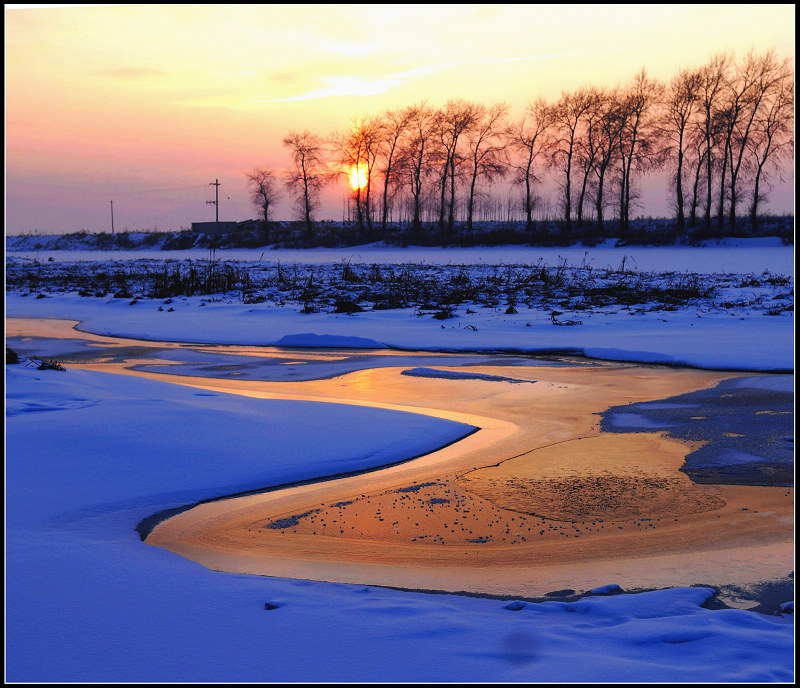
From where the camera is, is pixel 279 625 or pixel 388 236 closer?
pixel 279 625

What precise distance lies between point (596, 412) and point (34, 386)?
518cm

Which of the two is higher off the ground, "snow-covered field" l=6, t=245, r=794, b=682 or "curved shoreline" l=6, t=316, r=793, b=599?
"snow-covered field" l=6, t=245, r=794, b=682

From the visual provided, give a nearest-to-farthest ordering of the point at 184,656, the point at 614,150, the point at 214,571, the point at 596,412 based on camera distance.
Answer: the point at 184,656
the point at 214,571
the point at 596,412
the point at 614,150

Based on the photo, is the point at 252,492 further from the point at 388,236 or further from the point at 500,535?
the point at 388,236

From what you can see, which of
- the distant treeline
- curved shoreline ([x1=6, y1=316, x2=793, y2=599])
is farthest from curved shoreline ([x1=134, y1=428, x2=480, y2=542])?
the distant treeline

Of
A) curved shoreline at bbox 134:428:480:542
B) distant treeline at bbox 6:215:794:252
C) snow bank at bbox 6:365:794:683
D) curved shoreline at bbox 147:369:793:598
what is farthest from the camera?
distant treeline at bbox 6:215:794:252

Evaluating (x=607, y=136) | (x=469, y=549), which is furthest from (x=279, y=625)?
(x=607, y=136)

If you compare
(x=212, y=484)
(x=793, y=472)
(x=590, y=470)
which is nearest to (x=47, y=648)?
(x=212, y=484)

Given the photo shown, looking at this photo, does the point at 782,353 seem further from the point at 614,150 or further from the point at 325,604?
the point at 614,150

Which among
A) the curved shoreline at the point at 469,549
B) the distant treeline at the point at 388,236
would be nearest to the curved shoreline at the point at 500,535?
the curved shoreline at the point at 469,549

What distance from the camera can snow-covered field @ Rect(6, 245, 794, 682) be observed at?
257 cm

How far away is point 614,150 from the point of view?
52438 millimetres

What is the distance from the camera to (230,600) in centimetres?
317

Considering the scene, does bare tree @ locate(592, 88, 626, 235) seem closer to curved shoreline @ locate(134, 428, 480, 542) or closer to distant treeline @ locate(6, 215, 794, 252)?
distant treeline @ locate(6, 215, 794, 252)
